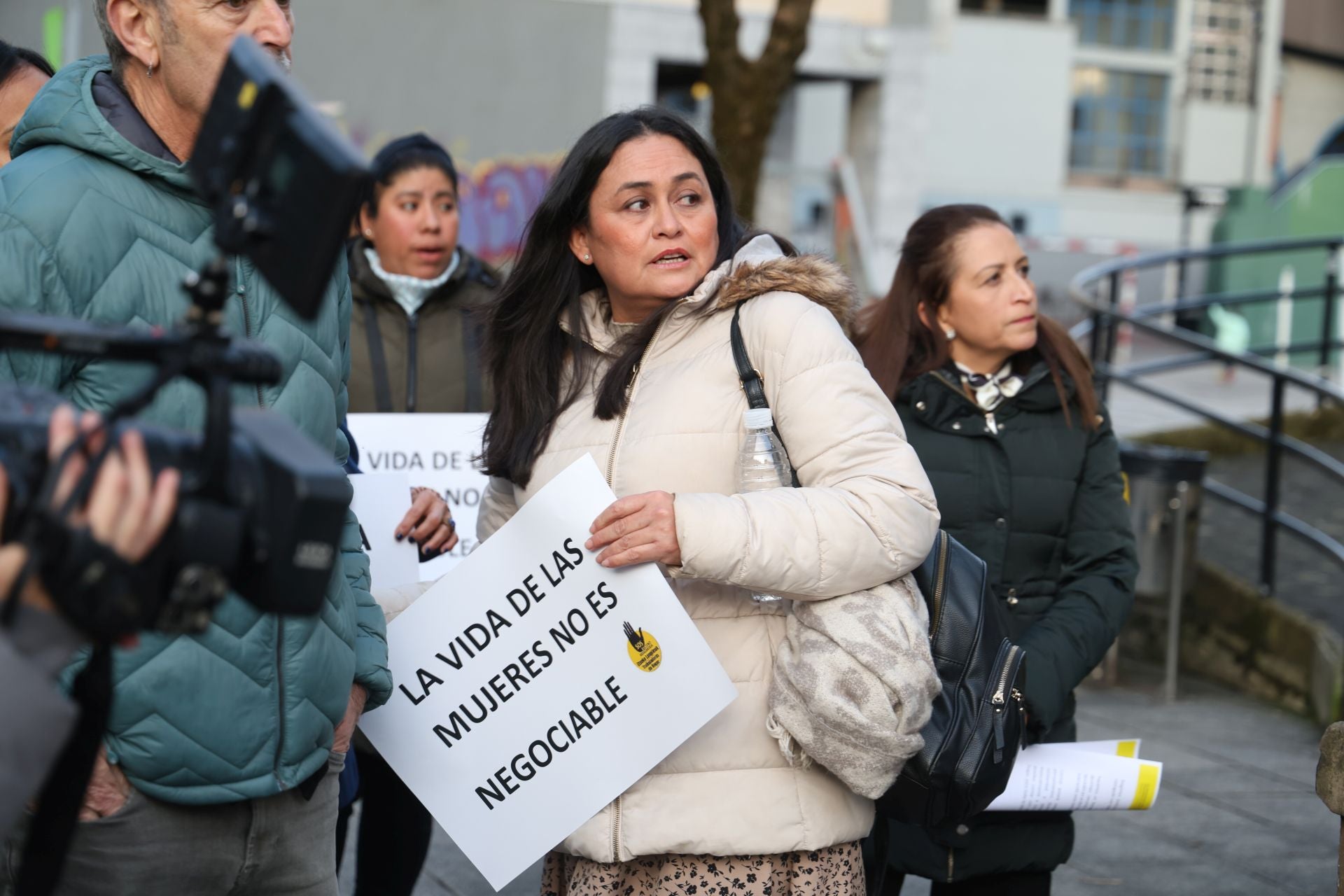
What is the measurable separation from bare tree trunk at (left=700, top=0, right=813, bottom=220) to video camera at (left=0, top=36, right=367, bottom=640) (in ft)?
23.7

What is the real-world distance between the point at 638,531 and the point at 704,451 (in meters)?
0.23

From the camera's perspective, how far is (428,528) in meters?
3.82

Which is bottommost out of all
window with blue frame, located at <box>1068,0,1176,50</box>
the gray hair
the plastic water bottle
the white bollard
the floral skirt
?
the floral skirt

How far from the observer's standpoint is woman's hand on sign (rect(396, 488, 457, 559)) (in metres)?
3.82

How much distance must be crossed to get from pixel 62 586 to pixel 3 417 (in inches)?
6.9

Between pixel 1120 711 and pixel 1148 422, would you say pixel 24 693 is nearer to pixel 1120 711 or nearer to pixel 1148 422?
pixel 1120 711

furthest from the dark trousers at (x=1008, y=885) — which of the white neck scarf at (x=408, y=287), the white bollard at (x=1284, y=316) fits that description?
the white bollard at (x=1284, y=316)

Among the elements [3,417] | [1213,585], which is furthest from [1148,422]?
[3,417]

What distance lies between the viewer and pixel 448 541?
386 centimetres

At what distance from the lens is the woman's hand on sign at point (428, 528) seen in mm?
3824

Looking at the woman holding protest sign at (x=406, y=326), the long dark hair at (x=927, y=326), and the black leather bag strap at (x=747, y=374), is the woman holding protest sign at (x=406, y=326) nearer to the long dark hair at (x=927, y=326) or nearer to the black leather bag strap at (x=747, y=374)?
the long dark hair at (x=927, y=326)

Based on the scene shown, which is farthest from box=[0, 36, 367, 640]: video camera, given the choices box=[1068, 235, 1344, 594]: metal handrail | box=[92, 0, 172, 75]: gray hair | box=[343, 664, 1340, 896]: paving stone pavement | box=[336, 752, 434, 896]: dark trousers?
box=[1068, 235, 1344, 594]: metal handrail

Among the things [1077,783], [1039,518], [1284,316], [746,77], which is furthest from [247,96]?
[1284,316]

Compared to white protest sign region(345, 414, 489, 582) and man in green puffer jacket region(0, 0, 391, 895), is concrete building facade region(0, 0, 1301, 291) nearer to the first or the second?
white protest sign region(345, 414, 489, 582)
